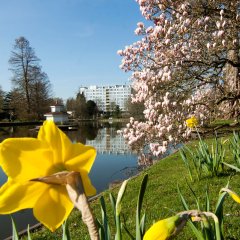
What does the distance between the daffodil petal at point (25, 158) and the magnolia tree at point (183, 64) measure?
26.9ft

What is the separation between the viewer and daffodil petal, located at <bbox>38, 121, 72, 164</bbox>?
2.64ft

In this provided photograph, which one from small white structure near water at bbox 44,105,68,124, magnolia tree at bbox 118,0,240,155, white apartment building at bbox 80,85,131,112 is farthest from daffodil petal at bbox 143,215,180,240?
white apartment building at bbox 80,85,131,112

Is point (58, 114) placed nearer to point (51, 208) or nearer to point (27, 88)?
point (27, 88)

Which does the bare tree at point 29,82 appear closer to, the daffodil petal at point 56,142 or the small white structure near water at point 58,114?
the small white structure near water at point 58,114

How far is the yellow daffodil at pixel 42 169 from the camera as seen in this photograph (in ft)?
2.64

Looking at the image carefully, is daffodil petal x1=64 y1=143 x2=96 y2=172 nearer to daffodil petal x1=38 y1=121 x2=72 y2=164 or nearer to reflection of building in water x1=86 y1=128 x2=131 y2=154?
daffodil petal x1=38 y1=121 x2=72 y2=164

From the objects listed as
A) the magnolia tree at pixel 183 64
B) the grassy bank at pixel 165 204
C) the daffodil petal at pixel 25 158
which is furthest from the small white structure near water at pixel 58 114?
the daffodil petal at pixel 25 158

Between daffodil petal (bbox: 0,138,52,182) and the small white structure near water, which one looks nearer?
daffodil petal (bbox: 0,138,52,182)

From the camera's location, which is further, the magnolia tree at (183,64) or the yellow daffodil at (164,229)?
the magnolia tree at (183,64)

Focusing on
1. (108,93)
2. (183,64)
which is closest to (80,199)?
(183,64)

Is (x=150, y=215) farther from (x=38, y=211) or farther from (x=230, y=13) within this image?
(x=230, y=13)

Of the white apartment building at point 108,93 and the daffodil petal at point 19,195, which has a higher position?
the white apartment building at point 108,93

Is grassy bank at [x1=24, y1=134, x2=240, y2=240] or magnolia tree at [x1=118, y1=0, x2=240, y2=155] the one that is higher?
magnolia tree at [x1=118, y1=0, x2=240, y2=155]

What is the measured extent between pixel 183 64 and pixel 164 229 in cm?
879
